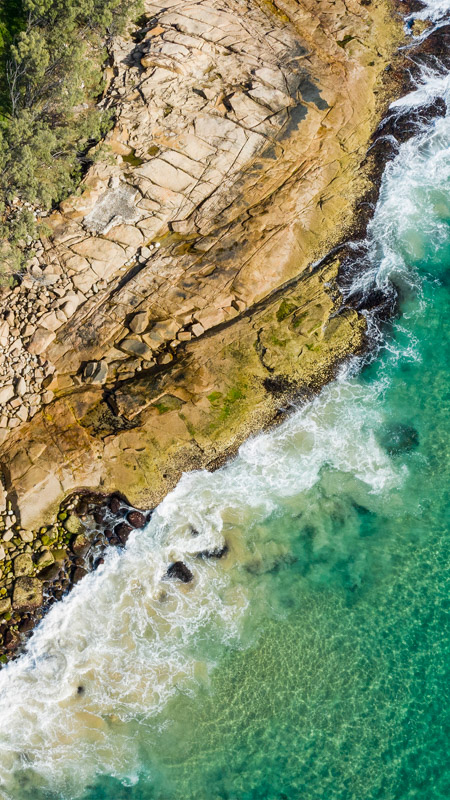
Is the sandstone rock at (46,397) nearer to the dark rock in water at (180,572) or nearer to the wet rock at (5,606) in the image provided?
the wet rock at (5,606)

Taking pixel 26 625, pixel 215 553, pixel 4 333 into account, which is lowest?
pixel 215 553

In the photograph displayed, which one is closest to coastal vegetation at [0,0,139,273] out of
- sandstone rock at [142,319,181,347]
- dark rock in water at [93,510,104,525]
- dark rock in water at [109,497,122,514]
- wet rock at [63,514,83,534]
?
sandstone rock at [142,319,181,347]

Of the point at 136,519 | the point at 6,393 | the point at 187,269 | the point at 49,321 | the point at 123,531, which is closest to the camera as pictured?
the point at 123,531

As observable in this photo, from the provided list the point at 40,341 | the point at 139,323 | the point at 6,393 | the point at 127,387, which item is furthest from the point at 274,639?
the point at 40,341

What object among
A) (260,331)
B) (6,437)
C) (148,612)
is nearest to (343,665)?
(148,612)

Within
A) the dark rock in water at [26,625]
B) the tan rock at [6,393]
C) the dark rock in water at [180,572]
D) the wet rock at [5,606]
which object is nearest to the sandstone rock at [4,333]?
the tan rock at [6,393]

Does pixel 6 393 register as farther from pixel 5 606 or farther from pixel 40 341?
pixel 5 606

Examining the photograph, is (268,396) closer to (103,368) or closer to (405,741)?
(103,368)
